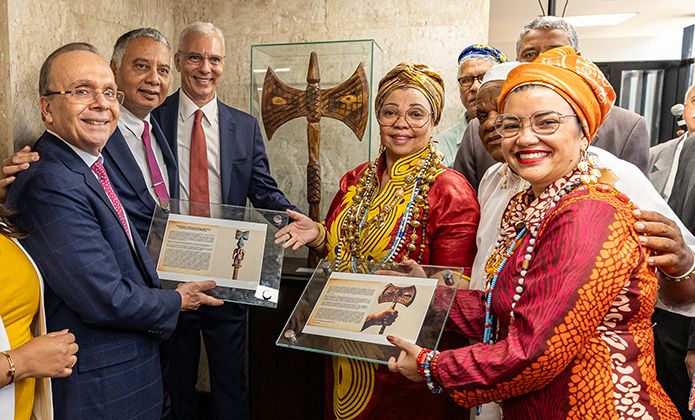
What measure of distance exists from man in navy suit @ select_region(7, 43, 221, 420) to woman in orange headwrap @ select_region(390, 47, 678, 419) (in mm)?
955

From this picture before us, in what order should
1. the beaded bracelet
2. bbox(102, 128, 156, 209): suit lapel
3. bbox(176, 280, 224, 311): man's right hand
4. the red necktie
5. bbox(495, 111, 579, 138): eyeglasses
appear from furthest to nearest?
1. the red necktie
2. bbox(102, 128, 156, 209): suit lapel
3. bbox(176, 280, 224, 311): man's right hand
4. the beaded bracelet
5. bbox(495, 111, 579, 138): eyeglasses

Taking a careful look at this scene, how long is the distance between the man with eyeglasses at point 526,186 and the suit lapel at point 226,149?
1.23 meters

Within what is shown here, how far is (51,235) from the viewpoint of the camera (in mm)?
1603

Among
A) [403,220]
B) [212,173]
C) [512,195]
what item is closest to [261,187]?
[212,173]

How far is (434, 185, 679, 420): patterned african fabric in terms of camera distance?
1.20 meters

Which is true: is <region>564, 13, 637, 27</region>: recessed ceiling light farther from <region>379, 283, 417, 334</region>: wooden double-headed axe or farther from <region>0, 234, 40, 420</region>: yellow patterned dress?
<region>0, 234, 40, 420</region>: yellow patterned dress

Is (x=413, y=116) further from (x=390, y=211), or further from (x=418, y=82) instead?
(x=390, y=211)

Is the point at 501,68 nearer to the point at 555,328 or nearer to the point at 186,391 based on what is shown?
the point at 555,328

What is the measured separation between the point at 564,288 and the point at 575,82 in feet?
1.62

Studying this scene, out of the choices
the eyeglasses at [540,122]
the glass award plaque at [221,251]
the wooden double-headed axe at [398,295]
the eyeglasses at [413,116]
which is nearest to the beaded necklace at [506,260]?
the eyeglasses at [540,122]

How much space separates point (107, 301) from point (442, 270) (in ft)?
3.43

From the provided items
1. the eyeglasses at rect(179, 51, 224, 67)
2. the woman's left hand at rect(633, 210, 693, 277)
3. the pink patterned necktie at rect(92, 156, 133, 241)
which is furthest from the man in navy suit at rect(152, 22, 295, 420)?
the woman's left hand at rect(633, 210, 693, 277)

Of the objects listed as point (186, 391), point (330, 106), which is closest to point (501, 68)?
point (330, 106)

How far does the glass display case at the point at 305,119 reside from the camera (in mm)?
3006
